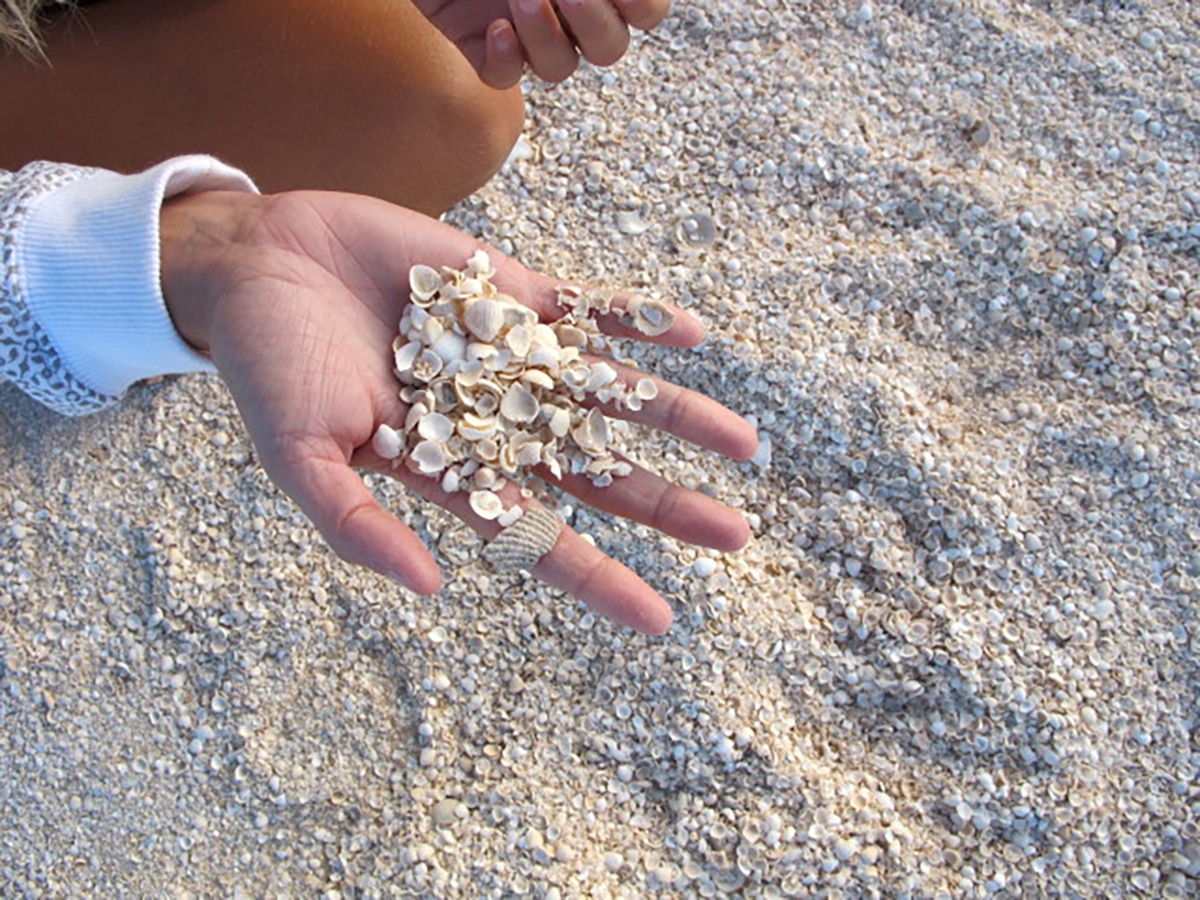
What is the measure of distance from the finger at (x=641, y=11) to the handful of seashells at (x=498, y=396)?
42cm

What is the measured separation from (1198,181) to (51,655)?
2382 mm

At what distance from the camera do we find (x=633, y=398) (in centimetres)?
170

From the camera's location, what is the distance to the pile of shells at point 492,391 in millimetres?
1580

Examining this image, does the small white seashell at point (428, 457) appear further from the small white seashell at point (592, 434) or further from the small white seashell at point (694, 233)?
the small white seashell at point (694, 233)

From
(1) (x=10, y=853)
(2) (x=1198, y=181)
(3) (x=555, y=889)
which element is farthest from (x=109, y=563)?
(2) (x=1198, y=181)

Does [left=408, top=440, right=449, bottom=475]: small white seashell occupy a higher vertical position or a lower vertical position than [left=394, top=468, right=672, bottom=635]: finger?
higher

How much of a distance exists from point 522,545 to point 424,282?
0.43 metres

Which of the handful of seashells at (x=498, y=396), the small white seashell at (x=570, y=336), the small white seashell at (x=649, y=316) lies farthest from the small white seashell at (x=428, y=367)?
the small white seashell at (x=649, y=316)

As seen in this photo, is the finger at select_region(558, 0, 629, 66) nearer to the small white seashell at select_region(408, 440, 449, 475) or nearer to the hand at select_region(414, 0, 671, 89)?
the hand at select_region(414, 0, 671, 89)

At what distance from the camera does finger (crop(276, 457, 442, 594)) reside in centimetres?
133

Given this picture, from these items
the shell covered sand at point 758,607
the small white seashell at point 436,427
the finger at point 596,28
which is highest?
the finger at point 596,28

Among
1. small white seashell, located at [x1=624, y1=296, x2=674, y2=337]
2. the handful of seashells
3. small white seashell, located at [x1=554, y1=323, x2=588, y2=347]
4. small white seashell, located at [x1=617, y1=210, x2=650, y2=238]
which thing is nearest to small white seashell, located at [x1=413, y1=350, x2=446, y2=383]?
the handful of seashells

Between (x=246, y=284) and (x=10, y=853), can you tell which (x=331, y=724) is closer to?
(x=10, y=853)

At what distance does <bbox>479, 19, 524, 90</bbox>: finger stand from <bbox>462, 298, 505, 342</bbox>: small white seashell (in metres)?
0.37
